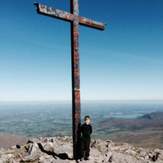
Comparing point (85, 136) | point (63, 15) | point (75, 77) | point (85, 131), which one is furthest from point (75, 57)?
point (85, 136)

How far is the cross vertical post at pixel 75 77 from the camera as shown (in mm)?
13922

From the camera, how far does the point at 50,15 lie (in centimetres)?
1344

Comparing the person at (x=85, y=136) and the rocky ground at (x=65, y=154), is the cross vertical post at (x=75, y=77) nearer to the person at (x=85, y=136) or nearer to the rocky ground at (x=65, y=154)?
the person at (x=85, y=136)

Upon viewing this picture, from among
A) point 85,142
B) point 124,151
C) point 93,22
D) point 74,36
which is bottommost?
point 124,151

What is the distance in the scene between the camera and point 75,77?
14.1 metres

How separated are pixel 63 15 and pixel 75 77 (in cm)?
298

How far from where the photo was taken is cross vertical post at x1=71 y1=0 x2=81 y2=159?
13922 millimetres

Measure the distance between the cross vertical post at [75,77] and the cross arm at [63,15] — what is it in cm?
37

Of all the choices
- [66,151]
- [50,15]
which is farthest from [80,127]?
[50,15]

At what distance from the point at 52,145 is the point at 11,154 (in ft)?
8.18

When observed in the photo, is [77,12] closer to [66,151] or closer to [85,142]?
[85,142]

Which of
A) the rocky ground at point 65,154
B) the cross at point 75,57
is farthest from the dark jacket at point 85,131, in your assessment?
the rocky ground at point 65,154

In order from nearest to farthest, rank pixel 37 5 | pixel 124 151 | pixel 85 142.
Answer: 1. pixel 37 5
2. pixel 85 142
3. pixel 124 151

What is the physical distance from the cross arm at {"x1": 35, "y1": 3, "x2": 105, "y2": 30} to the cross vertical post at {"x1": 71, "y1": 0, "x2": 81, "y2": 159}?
37 centimetres
